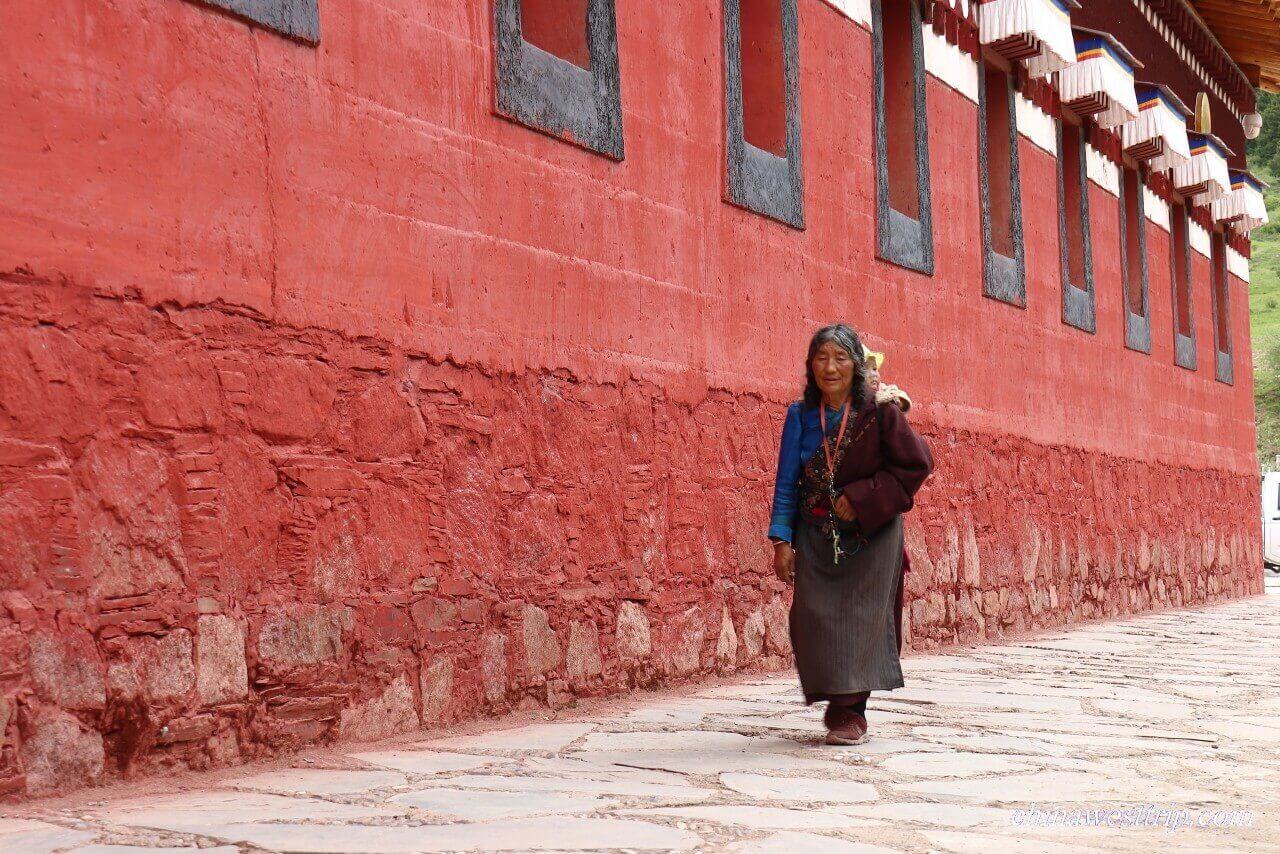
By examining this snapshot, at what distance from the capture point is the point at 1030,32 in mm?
10859

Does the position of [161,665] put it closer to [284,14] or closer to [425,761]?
[425,761]

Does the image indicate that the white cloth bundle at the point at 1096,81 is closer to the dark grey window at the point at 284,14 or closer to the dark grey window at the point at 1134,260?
the dark grey window at the point at 1134,260

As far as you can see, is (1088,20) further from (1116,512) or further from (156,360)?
(156,360)

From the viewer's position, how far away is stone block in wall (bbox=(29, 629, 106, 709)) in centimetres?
390

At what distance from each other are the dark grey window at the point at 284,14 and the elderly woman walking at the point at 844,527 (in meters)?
1.91

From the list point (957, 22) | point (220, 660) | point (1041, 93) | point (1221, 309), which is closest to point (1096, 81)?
point (1041, 93)

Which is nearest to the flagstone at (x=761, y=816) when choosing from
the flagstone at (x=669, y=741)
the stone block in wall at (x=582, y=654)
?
the flagstone at (x=669, y=741)

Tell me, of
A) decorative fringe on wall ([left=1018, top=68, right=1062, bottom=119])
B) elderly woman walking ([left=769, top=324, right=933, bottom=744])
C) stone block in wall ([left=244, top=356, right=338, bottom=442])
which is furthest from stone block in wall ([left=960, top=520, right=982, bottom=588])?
stone block in wall ([left=244, top=356, right=338, bottom=442])

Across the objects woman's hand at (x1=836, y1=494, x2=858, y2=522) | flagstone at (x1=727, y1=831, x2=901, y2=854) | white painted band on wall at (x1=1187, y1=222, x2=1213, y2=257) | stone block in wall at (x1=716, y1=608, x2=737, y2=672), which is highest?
white painted band on wall at (x1=1187, y1=222, x2=1213, y2=257)

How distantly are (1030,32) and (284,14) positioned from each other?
725cm

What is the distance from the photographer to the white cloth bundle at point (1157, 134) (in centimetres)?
1420

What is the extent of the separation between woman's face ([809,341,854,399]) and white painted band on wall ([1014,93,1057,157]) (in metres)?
7.32

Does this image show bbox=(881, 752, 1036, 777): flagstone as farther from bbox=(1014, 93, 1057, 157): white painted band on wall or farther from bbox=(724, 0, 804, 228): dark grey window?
bbox=(1014, 93, 1057, 157): white painted band on wall

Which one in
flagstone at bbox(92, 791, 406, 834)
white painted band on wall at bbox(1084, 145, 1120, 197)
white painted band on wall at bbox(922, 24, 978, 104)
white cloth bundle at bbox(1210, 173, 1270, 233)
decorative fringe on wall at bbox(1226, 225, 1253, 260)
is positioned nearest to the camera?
flagstone at bbox(92, 791, 406, 834)
